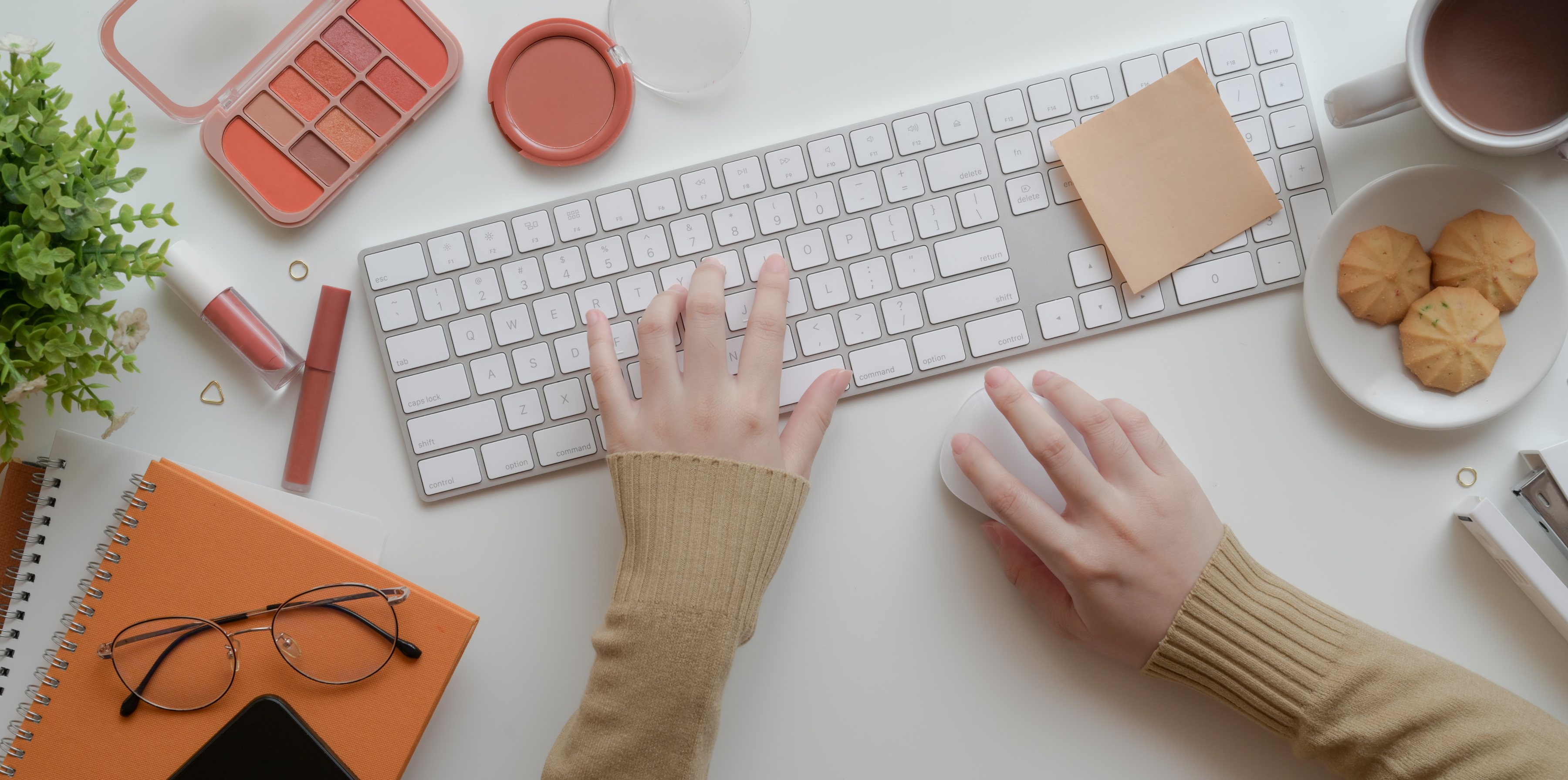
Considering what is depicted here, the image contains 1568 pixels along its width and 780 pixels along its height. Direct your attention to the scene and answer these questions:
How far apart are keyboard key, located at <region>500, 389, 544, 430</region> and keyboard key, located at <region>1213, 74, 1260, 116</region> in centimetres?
74

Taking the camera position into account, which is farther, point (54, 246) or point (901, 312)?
point (901, 312)

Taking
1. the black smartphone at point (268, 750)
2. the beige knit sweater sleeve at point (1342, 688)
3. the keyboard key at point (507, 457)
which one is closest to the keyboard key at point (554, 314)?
the keyboard key at point (507, 457)

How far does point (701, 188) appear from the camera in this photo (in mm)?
839

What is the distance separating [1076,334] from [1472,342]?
1.14 feet

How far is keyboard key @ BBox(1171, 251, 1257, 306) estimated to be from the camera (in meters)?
0.83

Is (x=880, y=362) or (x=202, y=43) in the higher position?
(x=202, y=43)

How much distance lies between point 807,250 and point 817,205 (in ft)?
0.15

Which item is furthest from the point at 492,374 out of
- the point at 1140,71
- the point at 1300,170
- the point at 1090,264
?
the point at 1300,170

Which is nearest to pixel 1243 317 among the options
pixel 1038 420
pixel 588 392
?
pixel 1038 420

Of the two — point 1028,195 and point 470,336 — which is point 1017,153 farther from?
point 470,336

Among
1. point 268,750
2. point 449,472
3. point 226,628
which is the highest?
point 449,472

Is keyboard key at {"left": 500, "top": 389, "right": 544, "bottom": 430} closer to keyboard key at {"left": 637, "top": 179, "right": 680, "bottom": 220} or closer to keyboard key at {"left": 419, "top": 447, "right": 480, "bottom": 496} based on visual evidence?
keyboard key at {"left": 419, "top": 447, "right": 480, "bottom": 496}

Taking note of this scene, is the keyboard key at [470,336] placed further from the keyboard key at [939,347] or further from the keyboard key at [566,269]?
the keyboard key at [939,347]

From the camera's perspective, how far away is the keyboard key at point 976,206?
83cm
